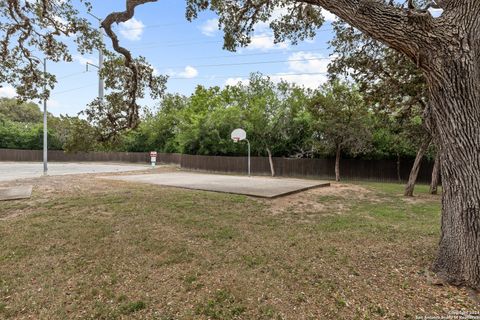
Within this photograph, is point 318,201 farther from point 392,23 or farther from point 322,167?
point 322,167

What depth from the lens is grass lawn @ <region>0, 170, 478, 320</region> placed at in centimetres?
247

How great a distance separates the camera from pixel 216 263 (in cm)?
328

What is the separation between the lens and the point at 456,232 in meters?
2.65

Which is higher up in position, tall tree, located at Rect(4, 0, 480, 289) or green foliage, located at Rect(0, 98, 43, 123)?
green foliage, located at Rect(0, 98, 43, 123)

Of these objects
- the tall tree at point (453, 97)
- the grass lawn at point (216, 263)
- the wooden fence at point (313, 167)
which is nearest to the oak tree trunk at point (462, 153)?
the tall tree at point (453, 97)

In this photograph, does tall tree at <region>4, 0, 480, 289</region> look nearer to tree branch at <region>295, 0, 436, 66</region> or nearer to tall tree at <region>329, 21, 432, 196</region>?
tree branch at <region>295, 0, 436, 66</region>

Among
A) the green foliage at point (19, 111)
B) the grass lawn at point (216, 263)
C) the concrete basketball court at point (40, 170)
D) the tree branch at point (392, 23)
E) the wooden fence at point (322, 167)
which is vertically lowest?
the grass lawn at point (216, 263)

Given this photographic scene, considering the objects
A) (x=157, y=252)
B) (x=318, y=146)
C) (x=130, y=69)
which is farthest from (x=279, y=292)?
(x=318, y=146)

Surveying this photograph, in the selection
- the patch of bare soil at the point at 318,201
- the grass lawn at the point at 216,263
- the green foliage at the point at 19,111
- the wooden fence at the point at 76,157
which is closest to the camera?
the grass lawn at the point at 216,263

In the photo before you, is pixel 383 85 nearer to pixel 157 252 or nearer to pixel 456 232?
pixel 456 232

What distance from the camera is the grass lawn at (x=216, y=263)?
247 cm

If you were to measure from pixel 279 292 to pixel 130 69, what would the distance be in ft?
19.8

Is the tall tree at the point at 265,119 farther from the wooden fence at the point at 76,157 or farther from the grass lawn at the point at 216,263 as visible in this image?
the wooden fence at the point at 76,157

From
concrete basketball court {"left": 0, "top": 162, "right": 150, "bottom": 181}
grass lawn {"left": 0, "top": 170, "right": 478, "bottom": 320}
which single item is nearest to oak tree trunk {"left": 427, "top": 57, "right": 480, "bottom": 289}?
grass lawn {"left": 0, "top": 170, "right": 478, "bottom": 320}
